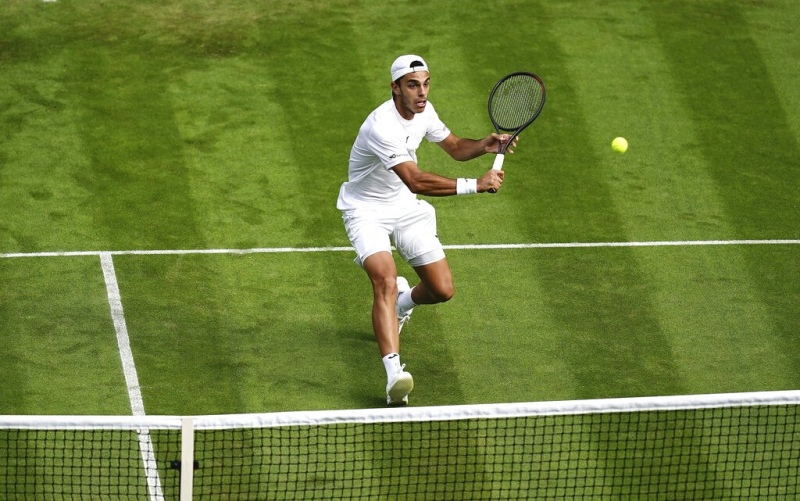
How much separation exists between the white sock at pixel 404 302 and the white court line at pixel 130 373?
2166mm

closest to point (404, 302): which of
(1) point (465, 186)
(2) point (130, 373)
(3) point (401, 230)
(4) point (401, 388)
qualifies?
(3) point (401, 230)

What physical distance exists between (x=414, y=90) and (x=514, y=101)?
3.92 ft

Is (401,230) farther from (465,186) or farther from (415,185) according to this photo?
(465,186)

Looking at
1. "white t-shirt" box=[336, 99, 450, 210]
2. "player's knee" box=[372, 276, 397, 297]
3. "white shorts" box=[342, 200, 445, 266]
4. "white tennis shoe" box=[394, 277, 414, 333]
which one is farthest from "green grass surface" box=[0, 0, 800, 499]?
"white t-shirt" box=[336, 99, 450, 210]

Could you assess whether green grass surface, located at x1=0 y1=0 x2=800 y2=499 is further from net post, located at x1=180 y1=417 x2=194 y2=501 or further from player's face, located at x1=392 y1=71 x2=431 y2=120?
player's face, located at x1=392 y1=71 x2=431 y2=120

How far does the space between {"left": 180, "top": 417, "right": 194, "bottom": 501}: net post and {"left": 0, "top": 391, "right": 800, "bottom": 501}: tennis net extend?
760 mm

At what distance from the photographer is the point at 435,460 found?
9.57m

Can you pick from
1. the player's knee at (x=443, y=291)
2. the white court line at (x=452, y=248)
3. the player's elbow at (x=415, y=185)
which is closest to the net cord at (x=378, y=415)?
the player's elbow at (x=415, y=185)

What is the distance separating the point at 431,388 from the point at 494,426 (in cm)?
78

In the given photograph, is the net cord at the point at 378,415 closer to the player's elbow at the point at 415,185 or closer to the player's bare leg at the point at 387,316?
the player's bare leg at the point at 387,316

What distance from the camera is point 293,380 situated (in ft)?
35.3

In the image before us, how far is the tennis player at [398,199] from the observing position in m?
10.2

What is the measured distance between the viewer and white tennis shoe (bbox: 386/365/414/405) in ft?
32.8

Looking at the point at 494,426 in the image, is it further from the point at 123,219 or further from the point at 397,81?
the point at 123,219
